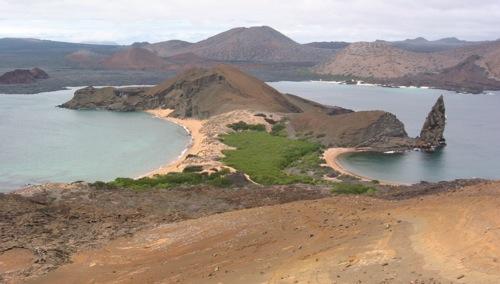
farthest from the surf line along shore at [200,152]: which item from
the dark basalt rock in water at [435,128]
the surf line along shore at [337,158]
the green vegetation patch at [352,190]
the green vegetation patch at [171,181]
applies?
the green vegetation patch at [352,190]

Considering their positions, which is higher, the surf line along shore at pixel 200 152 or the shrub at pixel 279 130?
the shrub at pixel 279 130

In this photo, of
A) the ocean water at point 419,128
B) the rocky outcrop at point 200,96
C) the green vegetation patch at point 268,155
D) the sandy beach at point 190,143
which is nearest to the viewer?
the green vegetation patch at point 268,155

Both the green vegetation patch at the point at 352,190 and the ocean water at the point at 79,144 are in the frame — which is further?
the ocean water at the point at 79,144

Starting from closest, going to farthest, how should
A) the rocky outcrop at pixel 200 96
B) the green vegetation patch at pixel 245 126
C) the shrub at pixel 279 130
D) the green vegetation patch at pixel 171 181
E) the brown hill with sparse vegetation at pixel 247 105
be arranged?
the green vegetation patch at pixel 171 181 < the brown hill with sparse vegetation at pixel 247 105 < the shrub at pixel 279 130 < the green vegetation patch at pixel 245 126 < the rocky outcrop at pixel 200 96

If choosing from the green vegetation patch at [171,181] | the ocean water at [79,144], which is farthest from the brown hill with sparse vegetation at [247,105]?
the green vegetation patch at [171,181]

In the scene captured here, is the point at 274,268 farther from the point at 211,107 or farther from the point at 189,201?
the point at 211,107

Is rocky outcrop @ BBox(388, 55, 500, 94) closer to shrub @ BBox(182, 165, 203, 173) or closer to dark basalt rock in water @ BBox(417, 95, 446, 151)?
dark basalt rock in water @ BBox(417, 95, 446, 151)

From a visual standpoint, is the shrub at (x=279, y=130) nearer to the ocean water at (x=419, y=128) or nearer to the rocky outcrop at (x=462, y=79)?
the ocean water at (x=419, y=128)

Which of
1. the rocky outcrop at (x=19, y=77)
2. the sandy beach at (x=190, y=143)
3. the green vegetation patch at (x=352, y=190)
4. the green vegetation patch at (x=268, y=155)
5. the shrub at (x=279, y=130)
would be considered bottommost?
the sandy beach at (x=190, y=143)
